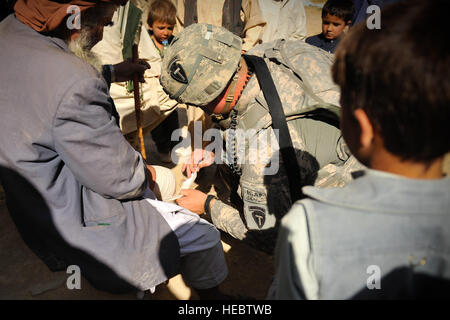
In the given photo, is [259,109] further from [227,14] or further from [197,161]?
[227,14]

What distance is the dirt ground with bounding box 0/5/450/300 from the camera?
1.80 m

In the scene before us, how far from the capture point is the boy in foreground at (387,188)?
0.73 metres

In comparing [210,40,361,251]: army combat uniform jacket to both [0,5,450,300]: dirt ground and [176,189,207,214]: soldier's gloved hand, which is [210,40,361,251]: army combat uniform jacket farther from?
[0,5,450,300]: dirt ground

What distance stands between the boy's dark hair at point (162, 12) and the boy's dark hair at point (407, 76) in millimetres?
3821

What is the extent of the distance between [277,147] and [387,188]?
113 centimetres

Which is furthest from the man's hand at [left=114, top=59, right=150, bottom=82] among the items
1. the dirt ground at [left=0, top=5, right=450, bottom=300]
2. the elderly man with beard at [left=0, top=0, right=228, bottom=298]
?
the dirt ground at [left=0, top=5, right=450, bottom=300]

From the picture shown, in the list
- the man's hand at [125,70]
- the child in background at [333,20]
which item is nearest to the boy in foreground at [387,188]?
the man's hand at [125,70]

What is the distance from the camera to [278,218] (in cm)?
197

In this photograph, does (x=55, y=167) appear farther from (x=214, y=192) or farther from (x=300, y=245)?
(x=214, y=192)

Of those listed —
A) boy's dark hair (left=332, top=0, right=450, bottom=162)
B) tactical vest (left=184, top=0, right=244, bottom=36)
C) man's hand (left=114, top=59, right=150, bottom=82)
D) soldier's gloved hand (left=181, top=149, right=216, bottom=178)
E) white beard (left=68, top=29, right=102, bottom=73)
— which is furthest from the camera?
tactical vest (left=184, top=0, right=244, bottom=36)

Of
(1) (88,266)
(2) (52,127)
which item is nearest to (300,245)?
(2) (52,127)

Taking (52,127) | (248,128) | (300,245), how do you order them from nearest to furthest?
(300,245)
(52,127)
(248,128)

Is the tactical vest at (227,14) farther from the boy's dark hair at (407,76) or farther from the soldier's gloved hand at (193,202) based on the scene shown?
the boy's dark hair at (407,76)

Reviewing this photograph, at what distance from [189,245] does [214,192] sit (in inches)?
83.0
